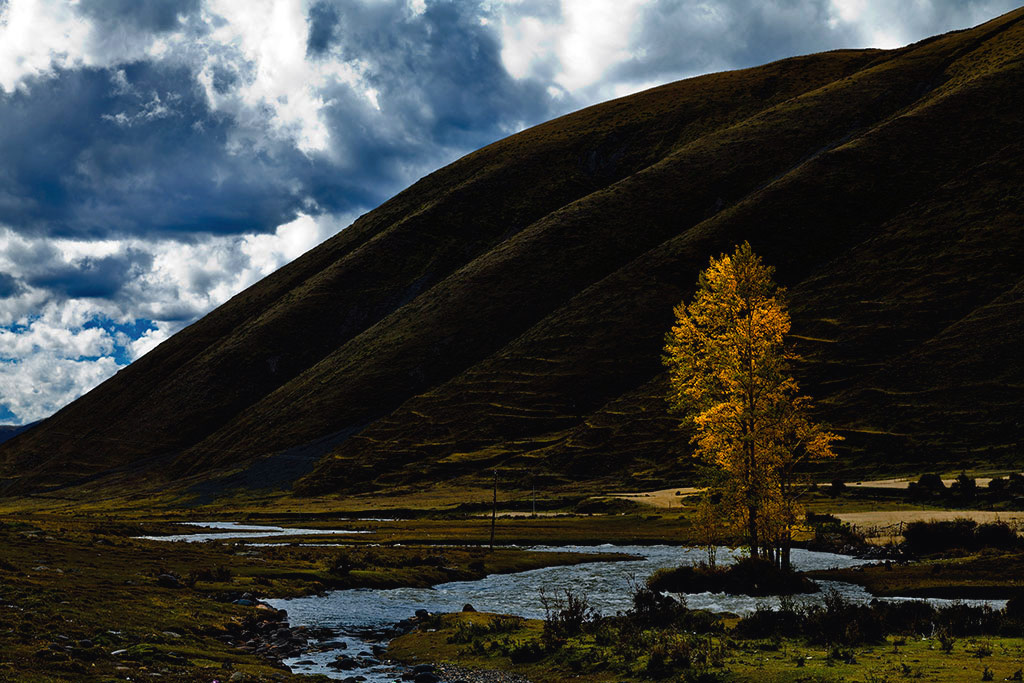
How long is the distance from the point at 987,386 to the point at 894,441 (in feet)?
73.3

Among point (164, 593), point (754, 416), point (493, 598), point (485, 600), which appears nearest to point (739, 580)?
point (754, 416)

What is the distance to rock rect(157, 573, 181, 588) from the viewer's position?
45.8 m

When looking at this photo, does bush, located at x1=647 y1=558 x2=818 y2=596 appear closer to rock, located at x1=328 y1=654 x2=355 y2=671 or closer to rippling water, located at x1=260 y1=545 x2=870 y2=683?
rippling water, located at x1=260 y1=545 x2=870 y2=683

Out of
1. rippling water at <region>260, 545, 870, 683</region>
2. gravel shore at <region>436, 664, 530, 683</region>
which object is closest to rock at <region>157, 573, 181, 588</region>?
rippling water at <region>260, 545, 870, 683</region>

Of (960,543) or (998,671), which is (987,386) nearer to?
(960,543)

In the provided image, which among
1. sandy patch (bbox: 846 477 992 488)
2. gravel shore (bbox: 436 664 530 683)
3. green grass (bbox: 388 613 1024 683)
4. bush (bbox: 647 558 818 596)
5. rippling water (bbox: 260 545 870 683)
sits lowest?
rippling water (bbox: 260 545 870 683)

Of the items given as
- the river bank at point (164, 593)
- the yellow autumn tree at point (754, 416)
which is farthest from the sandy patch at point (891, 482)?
the yellow autumn tree at point (754, 416)

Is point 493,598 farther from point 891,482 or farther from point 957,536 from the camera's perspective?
point 891,482

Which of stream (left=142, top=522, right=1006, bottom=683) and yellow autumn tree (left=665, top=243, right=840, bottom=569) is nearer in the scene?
stream (left=142, top=522, right=1006, bottom=683)

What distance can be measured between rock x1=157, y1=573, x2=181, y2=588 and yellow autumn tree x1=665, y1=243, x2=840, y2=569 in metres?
33.3

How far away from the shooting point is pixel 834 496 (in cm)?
11175

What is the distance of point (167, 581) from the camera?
46.1 meters

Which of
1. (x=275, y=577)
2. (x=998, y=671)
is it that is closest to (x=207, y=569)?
(x=275, y=577)

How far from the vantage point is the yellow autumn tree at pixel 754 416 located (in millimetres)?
48250
